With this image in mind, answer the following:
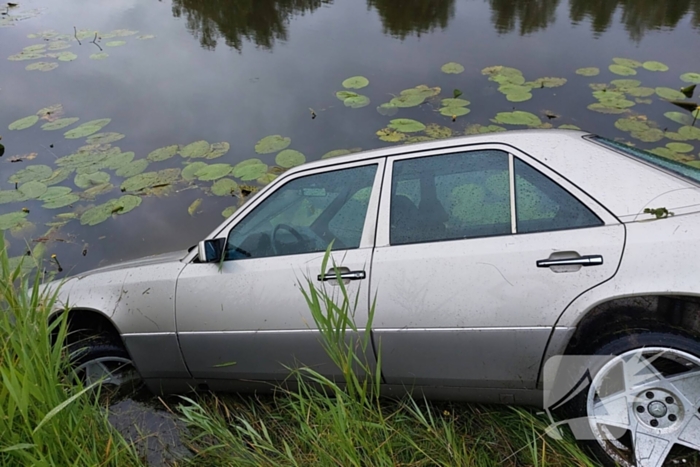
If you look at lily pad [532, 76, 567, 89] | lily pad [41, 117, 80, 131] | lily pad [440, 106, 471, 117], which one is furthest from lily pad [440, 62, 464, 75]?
lily pad [41, 117, 80, 131]

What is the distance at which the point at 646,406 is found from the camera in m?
2.11

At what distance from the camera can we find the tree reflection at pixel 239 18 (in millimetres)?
10648

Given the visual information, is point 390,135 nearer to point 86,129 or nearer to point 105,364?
point 105,364

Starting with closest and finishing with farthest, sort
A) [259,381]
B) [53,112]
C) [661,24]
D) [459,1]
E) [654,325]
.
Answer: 1. [654,325]
2. [259,381]
3. [53,112]
4. [661,24]
5. [459,1]

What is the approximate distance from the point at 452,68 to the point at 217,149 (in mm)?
3937

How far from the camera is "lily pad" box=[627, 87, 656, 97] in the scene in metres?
6.57

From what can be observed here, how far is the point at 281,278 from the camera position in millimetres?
2596

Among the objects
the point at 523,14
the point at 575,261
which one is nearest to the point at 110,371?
the point at 575,261

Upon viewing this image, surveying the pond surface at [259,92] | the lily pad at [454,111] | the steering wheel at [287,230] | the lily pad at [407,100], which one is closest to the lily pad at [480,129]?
the pond surface at [259,92]

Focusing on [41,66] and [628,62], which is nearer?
[628,62]

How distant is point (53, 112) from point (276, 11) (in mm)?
5912

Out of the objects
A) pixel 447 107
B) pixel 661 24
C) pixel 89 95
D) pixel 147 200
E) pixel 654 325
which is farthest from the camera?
pixel 661 24

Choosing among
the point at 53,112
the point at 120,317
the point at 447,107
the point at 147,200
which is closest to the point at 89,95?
the point at 53,112

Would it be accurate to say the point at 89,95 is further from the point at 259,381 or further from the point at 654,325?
the point at 654,325
